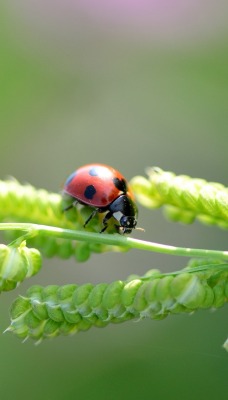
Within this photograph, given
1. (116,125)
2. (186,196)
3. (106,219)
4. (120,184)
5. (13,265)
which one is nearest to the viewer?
(13,265)

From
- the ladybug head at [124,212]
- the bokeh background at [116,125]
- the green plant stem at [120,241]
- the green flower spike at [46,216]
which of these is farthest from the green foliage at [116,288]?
the bokeh background at [116,125]

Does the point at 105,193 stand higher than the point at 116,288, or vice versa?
the point at 105,193

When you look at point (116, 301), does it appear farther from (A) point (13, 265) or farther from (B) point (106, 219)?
(B) point (106, 219)

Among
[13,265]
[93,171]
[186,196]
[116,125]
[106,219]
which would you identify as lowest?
[13,265]

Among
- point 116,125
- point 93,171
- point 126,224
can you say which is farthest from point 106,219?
point 116,125

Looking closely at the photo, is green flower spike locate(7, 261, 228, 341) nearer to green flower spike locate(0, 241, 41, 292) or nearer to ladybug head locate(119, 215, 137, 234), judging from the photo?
green flower spike locate(0, 241, 41, 292)

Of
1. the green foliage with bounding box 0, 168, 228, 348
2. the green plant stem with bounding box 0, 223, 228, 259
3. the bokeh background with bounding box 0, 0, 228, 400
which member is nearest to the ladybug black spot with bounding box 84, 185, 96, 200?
the green foliage with bounding box 0, 168, 228, 348

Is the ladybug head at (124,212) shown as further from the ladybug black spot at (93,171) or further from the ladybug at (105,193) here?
the ladybug black spot at (93,171)
